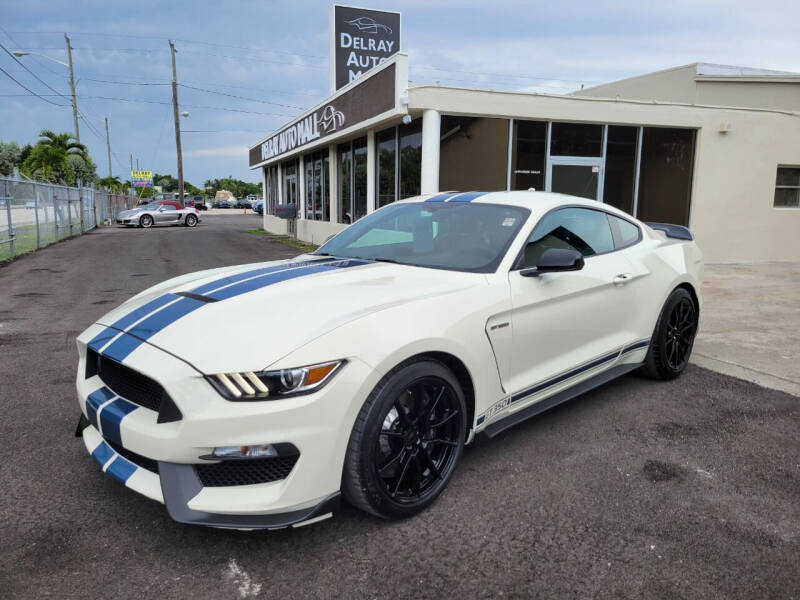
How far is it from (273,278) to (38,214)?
16743 millimetres

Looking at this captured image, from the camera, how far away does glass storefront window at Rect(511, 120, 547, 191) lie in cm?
1218

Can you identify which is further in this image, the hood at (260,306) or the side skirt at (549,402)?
the side skirt at (549,402)

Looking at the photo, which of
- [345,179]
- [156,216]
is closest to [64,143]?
A: [156,216]

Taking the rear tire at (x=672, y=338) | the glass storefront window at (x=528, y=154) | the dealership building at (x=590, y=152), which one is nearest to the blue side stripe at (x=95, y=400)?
the rear tire at (x=672, y=338)

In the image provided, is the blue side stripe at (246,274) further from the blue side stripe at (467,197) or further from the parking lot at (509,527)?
the parking lot at (509,527)

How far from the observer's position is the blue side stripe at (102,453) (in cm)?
266

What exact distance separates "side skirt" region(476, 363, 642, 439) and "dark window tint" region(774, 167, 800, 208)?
12.2 metres

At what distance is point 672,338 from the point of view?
4730 mm

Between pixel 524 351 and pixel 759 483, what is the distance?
141 centimetres

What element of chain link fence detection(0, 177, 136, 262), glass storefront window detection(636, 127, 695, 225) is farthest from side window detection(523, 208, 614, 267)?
chain link fence detection(0, 177, 136, 262)

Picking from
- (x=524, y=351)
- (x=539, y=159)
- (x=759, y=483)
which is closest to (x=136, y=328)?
(x=524, y=351)

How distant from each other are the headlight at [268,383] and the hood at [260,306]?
0.04 meters

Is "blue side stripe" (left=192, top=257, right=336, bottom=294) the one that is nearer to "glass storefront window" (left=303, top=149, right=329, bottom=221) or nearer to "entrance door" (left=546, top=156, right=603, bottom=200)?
"entrance door" (left=546, top=156, right=603, bottom=200)

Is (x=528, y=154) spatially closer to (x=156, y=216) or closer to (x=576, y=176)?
(x=576, y=176)
